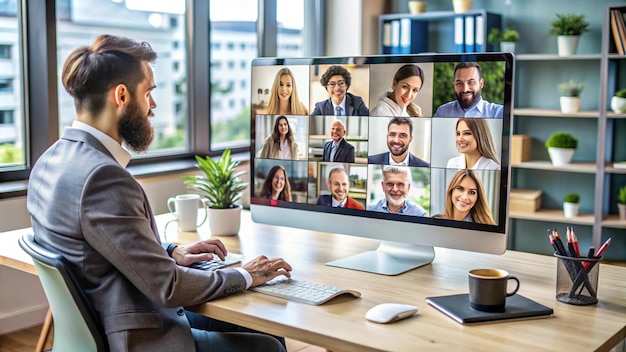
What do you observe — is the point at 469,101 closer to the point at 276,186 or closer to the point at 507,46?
the point at 276,186

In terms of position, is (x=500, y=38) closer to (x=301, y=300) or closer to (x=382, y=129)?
(x=382, y=129)

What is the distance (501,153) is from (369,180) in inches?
14.7

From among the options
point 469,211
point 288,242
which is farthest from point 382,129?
point 288,242

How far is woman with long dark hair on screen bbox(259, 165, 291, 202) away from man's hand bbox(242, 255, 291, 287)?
40cm

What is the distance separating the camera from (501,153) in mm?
1809

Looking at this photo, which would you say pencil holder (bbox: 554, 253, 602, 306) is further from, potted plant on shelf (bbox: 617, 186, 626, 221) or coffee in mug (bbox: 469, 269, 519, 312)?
potted plant on shelf (bbox: 617, 186, 626, 221)

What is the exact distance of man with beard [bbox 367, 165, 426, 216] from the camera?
1.94 meters

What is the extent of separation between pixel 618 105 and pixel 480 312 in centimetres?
313

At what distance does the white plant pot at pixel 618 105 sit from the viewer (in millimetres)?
4254

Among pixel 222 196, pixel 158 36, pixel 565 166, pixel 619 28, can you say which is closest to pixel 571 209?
pixel 565 166

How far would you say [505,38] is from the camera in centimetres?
465

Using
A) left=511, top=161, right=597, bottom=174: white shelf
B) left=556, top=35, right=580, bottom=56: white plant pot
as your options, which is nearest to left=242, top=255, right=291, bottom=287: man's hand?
left=511, top=161, right=597, bottom=174: white shelf

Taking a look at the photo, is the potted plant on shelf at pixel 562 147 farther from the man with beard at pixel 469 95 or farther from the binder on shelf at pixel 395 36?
the man with beard at pixel 469 95

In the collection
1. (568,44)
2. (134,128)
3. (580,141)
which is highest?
(568,44)
